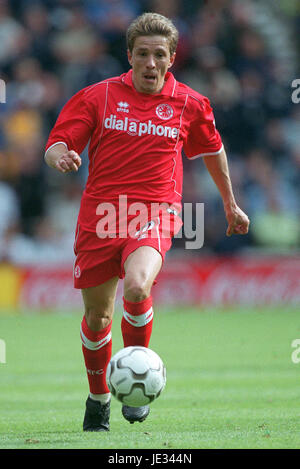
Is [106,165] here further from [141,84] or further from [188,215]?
[188,215]

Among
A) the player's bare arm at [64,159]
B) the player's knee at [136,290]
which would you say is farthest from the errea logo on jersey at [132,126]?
the player's knee at [136,290]

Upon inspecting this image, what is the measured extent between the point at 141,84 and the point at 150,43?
0.85 feet

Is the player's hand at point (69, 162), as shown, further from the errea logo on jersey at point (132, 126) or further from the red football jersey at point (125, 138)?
the errea logo on jersey at point (132, 126)

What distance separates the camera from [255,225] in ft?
49.8

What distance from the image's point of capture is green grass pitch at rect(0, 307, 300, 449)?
196 inches

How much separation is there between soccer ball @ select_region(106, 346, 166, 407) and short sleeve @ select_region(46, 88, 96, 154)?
4.35 ft

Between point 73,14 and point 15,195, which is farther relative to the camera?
point 73,14

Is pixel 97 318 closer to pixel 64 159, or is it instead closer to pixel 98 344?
pixel 98 344

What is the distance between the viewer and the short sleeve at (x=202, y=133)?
5793 mm

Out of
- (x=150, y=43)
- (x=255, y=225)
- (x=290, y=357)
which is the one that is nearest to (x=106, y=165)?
(x=150, y=43)

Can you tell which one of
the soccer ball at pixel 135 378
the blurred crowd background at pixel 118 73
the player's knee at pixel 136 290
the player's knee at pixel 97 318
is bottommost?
the soccer ball at pixel 135 378

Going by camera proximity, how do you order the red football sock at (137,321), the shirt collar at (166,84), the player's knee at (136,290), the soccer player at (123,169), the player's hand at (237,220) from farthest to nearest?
the player's hand at (237,220)
the shirt collar at (166,84)
the soccer player at (123,169)
the red football sock at (137,321)
the player's knee at (136,290)

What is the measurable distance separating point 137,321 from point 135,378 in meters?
A: 0.44

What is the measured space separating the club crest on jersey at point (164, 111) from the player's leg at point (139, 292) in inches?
34.7
